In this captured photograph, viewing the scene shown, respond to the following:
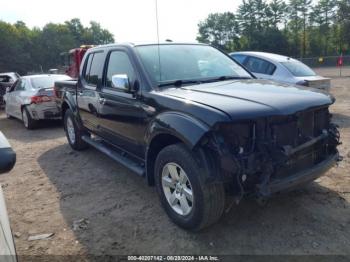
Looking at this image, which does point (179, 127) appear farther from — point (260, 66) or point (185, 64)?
point (260, 66)

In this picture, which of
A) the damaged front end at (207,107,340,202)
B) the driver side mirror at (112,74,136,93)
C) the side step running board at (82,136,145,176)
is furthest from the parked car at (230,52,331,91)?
the damaged front end at (207,107,340,202)

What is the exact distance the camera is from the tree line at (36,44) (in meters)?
61.8

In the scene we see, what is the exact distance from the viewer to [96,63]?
17.9 feet

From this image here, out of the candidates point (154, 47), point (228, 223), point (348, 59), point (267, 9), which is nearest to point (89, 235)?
point (228, 223)

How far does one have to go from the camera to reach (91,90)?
17.8ft

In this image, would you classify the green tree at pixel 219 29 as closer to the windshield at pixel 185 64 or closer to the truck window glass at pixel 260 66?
the truck window glass at pixel 260 66

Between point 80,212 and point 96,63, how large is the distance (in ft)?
7.92

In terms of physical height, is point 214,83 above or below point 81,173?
above

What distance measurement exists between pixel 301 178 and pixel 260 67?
6.60 m

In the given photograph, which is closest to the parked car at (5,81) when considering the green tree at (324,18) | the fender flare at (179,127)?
the fender flare at (179,127)

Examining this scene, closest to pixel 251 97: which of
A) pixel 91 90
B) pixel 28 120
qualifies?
pixel 91 90

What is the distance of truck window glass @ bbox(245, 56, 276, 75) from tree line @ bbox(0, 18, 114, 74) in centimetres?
4432

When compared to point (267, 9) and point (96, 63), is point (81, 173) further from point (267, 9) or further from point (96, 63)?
point (267, 9)

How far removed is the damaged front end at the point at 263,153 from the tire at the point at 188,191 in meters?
0.20
